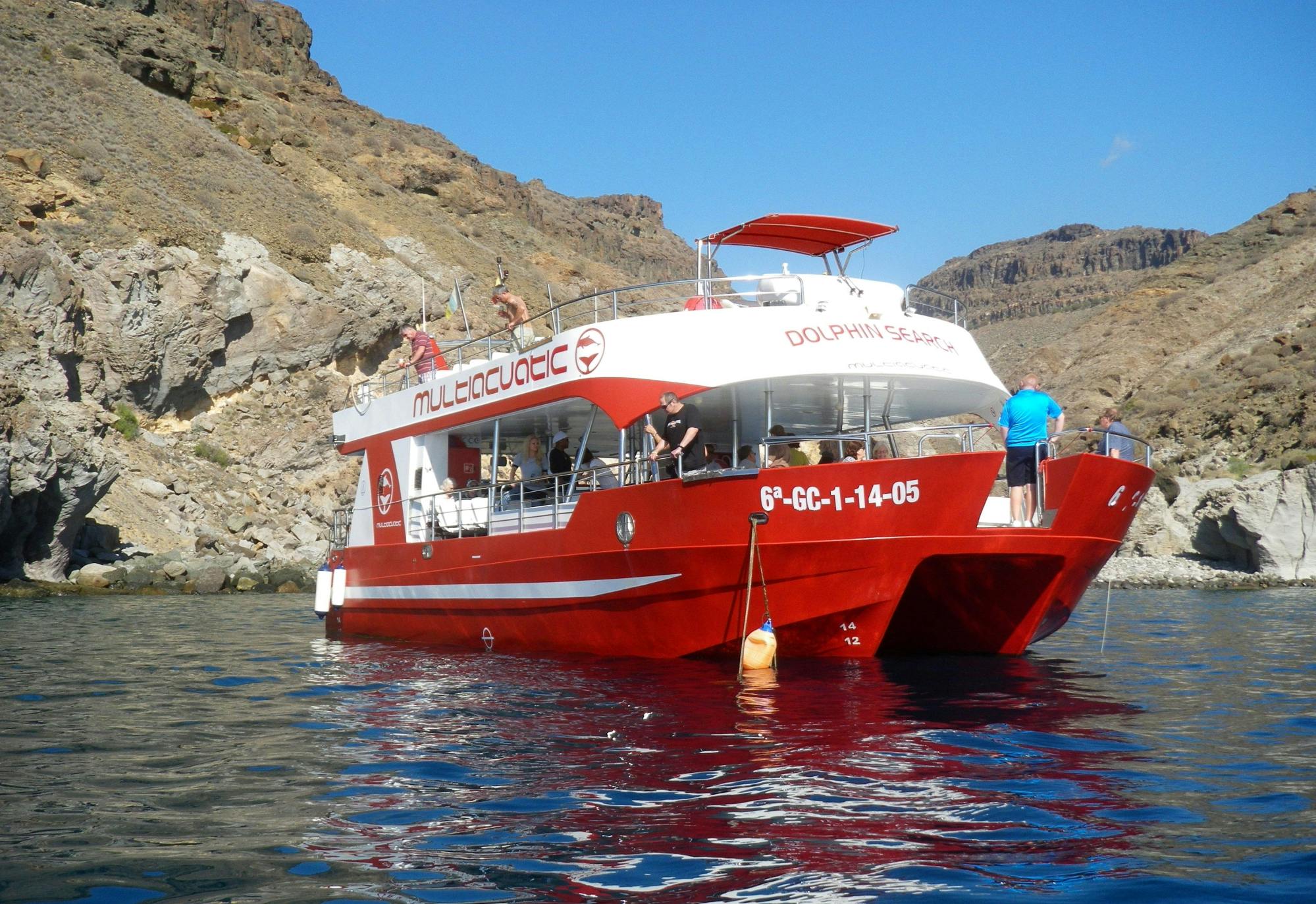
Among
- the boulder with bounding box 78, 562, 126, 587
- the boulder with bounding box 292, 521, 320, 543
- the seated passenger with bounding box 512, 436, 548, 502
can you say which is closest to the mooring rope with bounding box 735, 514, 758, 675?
the seated passenger with bounding box 512, 436, 548, 502

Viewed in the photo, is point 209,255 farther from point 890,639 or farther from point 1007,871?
point 1007,871

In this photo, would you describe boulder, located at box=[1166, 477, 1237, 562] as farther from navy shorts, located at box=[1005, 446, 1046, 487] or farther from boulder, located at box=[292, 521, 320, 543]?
boulder, located at box=[292, 521, 320, 543]

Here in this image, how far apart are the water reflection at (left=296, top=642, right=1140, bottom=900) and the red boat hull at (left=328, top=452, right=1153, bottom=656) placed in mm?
893

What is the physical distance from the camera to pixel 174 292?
134ft

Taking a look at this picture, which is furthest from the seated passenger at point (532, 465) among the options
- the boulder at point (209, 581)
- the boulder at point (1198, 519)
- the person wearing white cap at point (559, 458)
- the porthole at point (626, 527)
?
the boulder at point (1198, 519)

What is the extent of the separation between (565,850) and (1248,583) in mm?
30597

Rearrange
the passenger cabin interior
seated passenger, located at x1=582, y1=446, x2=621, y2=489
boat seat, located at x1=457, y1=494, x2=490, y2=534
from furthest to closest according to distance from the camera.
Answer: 1. boat seat, located at x1=457, y1=494, x2=490, y2=534
2. seated passenger, located at x1=582, y1=446, x2=621, y2=489
3. the passenger cabin interior

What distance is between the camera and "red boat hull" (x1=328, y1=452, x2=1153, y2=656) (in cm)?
1077

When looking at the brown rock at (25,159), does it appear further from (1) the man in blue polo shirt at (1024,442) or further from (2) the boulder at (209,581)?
(1) the man in blue polo shirt at (1024,442)

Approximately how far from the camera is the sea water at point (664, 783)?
15.3 ft

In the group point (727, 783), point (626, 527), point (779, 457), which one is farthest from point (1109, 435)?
point (727, 783)

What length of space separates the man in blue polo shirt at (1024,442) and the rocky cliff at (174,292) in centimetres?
2354

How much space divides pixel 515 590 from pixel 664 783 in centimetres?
777

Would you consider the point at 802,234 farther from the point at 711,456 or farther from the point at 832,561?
the point at 832,561
